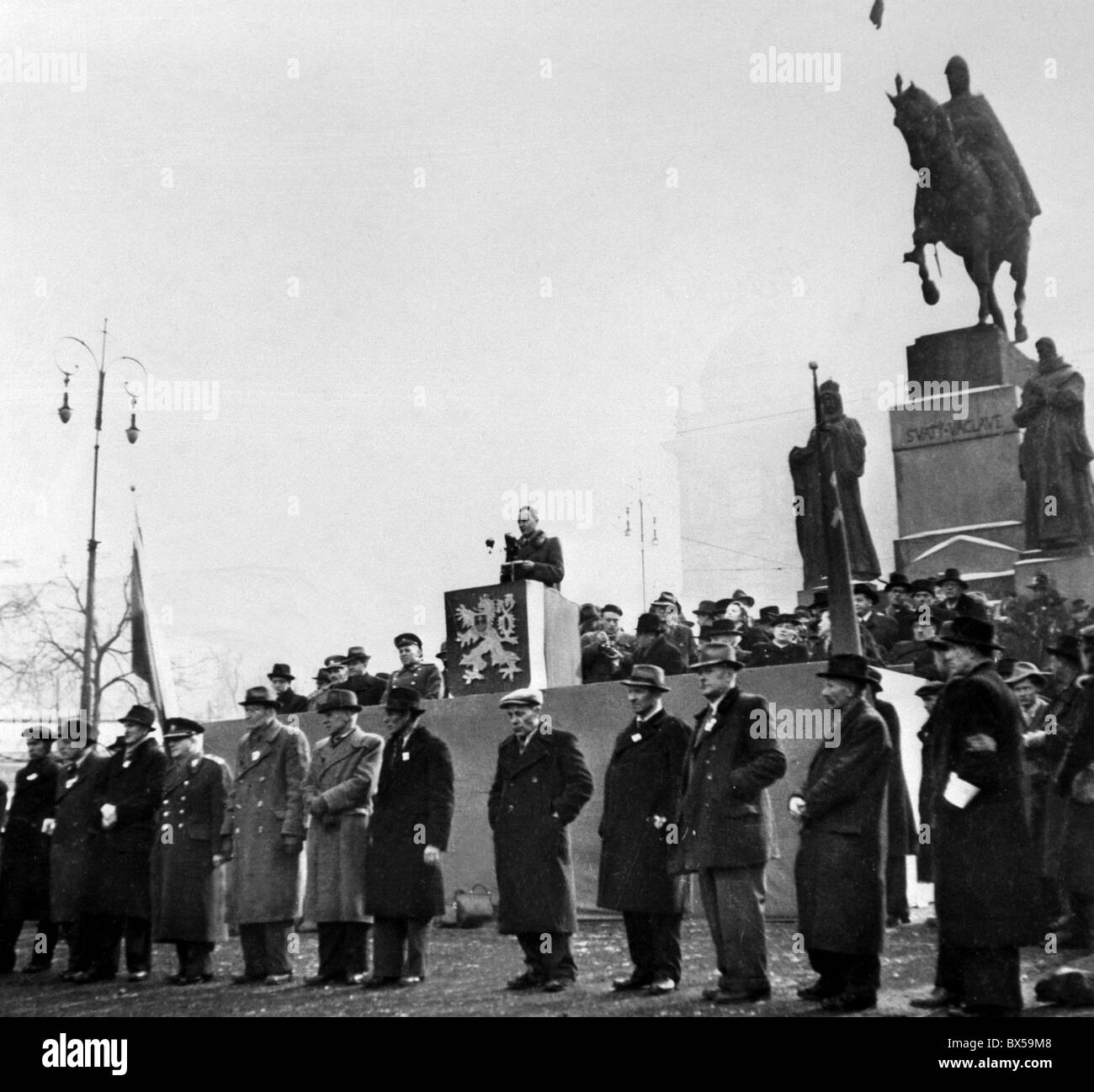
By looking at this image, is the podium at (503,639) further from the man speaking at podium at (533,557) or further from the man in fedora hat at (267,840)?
the man in fedora hat at (267,840)

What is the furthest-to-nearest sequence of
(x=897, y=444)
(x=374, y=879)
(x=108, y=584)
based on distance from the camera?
(x=108, y=584)
(x=897, y=444)
(x=374, y=879)

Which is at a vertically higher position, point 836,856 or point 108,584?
point 108,584

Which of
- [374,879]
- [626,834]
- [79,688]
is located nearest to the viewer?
[626,834]

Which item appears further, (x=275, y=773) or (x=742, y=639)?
(x=742, y=639)

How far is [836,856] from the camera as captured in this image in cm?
704

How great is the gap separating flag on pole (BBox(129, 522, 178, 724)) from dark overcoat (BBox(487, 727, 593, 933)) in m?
3.85

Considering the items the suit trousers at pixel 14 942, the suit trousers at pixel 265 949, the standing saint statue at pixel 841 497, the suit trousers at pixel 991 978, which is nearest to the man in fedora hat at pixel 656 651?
the suit trousers at pixel 265 949

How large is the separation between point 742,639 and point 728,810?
3.85 m

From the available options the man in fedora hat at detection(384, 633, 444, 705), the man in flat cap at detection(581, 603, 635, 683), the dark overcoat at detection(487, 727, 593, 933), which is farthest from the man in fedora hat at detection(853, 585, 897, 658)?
the dark overcoat at detection(487, 727, 593, 933)

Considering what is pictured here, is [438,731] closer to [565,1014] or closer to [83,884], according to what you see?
[83,884]

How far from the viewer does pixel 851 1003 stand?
690 cm

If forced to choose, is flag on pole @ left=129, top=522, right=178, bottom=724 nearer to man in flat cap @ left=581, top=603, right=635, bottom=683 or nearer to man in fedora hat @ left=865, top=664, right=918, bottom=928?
man in flat cap @ left=581, top=603, right=635, bottom=683

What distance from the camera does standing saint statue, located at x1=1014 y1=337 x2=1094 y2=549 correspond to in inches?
626
